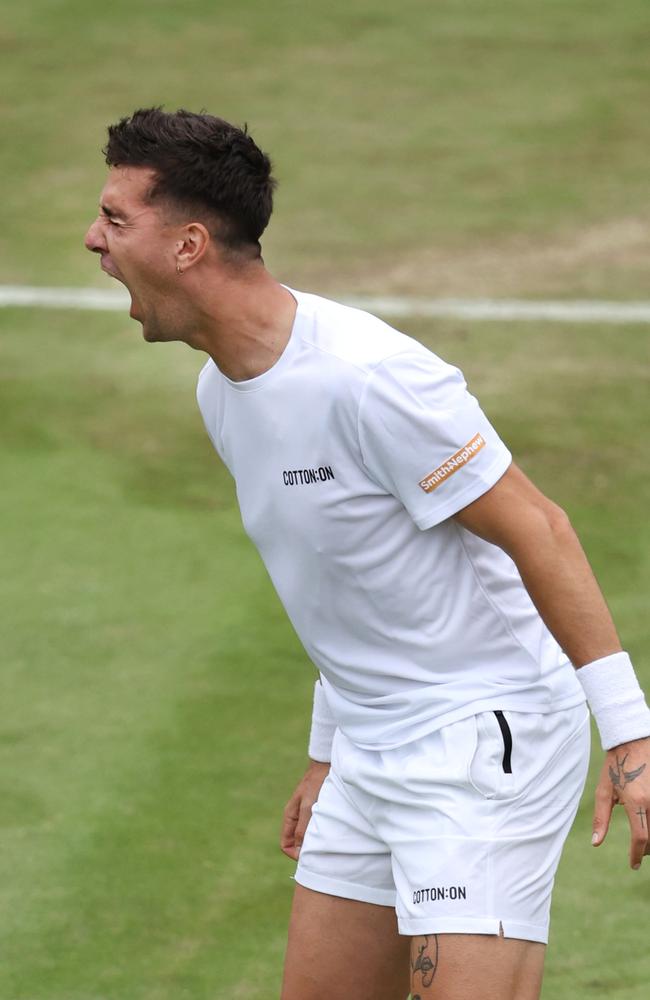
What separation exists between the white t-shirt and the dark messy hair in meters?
0.24

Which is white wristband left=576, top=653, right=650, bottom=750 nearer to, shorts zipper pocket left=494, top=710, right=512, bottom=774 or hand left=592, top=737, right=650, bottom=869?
hand left=592, top=737, right=650, bottom=869

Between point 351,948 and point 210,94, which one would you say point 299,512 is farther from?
point 210,94

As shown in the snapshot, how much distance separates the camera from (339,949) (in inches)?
168

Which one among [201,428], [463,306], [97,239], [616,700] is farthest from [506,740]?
[463,306]

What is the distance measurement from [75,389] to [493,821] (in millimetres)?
5765

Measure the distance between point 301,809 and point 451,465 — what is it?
1246 mm

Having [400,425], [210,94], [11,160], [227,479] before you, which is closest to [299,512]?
[400,425]

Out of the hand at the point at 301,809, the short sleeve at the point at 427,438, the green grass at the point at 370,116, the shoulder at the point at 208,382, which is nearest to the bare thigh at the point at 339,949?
the hand at the point at 301,809

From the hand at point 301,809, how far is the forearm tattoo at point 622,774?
3.34 feet

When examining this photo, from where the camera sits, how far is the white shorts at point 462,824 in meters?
3.92

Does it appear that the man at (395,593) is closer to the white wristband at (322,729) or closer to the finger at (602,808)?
the finger at (602,808)

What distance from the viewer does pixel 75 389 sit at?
937 centimetres

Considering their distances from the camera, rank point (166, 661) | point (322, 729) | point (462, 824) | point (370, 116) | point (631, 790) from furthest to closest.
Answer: point (370, 116), point (166, 661), point (322, 729), point (462, 824), point (631, 790)

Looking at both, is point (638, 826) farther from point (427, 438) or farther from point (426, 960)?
point (427, 438)
